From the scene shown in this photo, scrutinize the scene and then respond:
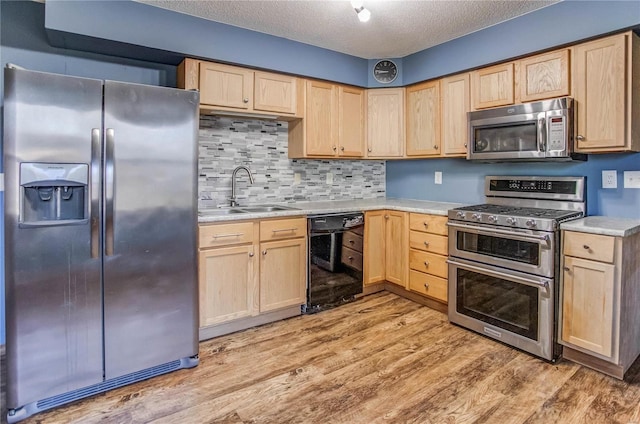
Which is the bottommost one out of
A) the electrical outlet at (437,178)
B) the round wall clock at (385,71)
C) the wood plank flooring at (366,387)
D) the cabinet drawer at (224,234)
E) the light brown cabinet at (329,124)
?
the wood plank flooring at (366,387)

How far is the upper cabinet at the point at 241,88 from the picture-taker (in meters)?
2.80

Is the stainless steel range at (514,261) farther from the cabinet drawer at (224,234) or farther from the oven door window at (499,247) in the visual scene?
the cabinet drawer at (224,234)

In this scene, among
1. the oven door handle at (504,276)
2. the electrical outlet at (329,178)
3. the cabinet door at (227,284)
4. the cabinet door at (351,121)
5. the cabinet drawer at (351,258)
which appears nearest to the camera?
the oven door handle at (504,276)

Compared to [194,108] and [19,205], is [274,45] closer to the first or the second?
[194,108]

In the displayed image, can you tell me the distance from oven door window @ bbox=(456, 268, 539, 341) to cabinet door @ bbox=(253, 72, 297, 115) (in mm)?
2024

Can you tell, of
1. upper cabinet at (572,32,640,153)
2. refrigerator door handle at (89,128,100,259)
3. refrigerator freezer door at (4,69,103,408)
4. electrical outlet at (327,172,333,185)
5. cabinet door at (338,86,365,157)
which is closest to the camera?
refrigerator freezer door at (4,69,103,408)

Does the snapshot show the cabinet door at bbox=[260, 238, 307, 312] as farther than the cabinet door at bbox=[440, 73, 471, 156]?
No

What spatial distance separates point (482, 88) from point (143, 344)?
3.14 m

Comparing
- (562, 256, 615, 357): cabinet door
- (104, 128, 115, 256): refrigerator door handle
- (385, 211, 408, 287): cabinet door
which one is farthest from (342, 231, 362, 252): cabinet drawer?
(104, 128, 115, 256): refrigerator door handle

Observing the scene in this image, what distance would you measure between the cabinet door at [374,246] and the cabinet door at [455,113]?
2.91 feet

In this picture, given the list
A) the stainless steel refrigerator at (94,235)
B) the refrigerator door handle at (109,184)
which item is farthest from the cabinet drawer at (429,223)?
the refrigerator door handle at (109,184)

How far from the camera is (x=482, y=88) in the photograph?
10.1ft

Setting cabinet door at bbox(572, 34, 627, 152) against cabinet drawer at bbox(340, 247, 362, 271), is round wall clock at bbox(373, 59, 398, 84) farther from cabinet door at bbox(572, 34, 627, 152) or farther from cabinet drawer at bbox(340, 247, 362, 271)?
cabinet drawer at bbox(340, 247, 362, 271)

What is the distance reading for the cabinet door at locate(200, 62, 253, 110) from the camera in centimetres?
282
